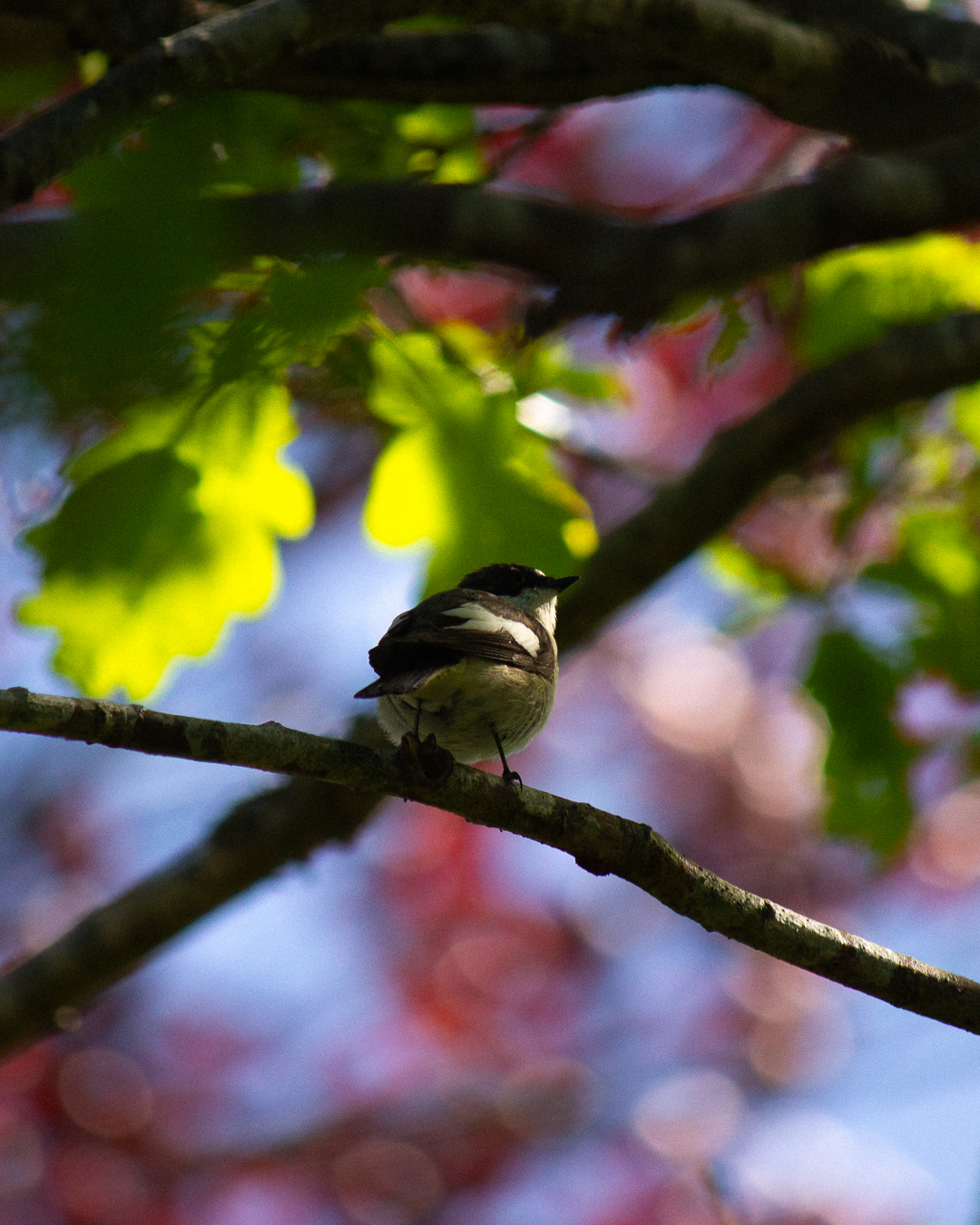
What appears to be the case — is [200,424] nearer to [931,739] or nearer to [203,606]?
[203,606]

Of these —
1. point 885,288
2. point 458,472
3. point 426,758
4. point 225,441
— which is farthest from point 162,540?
point 885,288

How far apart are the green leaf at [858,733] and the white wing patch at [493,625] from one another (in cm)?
123

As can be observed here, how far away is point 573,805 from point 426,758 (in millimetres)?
347

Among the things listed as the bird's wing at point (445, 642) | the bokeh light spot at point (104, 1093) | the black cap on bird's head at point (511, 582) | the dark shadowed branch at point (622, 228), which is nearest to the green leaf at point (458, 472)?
the bird's wing at point (445, 642)

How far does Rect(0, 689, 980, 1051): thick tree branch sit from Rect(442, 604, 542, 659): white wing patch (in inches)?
27.7

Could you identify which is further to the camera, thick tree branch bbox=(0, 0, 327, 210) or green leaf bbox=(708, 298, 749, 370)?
green leaf bbox=(708, 298, 749, 370)

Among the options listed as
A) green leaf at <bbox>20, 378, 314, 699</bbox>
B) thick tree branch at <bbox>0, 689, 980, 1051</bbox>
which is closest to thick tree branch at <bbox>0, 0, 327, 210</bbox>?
green leaf at <bbox>20, 378, 314, 699</bbox>

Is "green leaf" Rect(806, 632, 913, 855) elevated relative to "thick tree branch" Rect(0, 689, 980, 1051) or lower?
lower

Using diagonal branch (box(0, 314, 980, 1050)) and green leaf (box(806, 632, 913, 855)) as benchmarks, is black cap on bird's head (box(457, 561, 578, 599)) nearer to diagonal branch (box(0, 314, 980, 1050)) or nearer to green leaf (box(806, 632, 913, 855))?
diagonal branch (box(0, 314, 980, 1050))

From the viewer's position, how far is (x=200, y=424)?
2.59 m

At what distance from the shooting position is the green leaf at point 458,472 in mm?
2721

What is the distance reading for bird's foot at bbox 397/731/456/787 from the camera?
212cm

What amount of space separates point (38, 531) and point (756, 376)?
5334 mm

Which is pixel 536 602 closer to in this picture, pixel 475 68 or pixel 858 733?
pixel 858 733
